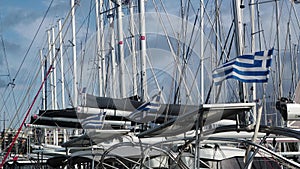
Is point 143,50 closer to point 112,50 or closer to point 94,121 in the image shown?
point 94,121

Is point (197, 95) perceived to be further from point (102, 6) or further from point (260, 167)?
point (260, 167)

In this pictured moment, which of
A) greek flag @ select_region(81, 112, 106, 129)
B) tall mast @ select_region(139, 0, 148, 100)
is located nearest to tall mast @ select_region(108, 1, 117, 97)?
tall mast @ select_region(139, 0, 148, 100)

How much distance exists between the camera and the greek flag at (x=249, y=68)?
11.0m

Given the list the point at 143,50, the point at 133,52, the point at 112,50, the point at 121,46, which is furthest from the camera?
the point at 112,50

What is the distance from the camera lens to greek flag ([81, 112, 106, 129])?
18375 mm

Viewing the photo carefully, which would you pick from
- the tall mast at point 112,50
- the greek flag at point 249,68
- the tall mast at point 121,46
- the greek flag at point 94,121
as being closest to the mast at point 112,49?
the tall mast at point 112,50

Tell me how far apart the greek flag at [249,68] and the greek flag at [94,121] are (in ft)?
25.9

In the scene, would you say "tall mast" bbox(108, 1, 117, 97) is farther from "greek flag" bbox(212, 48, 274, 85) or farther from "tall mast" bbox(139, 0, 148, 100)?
"greek flag" bbox(212, 48, 274, 85)

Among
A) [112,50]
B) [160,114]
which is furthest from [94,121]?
[112,50]

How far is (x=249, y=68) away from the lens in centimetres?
1113

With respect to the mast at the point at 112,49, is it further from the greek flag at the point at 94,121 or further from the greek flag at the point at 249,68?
the greek flag at the point at 249,68

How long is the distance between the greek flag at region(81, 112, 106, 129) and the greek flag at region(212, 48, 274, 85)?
790cm

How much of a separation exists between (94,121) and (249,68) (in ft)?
28.3

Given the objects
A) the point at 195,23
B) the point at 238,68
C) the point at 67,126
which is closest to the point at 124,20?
the point at 195,23
